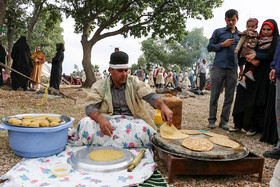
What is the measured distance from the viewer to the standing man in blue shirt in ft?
12.3

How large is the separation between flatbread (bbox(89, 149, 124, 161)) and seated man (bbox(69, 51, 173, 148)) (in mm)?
208

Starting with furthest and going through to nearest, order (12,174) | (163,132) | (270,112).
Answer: (270,112), (163,132), (12,174)

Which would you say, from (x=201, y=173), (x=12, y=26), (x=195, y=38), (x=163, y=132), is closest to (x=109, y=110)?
(x=163, y=132)

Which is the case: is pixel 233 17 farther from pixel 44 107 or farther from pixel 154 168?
pixel 44 107

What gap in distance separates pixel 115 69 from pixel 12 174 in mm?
1433

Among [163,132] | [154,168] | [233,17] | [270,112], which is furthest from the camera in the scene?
[233,17]

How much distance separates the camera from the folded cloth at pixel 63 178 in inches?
68.5

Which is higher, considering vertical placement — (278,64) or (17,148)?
(278,64)

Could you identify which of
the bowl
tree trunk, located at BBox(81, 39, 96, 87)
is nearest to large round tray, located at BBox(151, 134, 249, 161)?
the bowl

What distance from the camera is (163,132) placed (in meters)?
2.20

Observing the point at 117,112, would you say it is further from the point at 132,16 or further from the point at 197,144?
the point at 132,16

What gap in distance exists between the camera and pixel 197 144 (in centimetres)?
198

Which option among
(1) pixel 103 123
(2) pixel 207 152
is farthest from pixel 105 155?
(2) pixel 207 152

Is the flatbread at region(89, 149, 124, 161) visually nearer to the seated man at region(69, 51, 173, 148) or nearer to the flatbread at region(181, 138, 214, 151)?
the seated man at region(69, 51, 173, 148)
